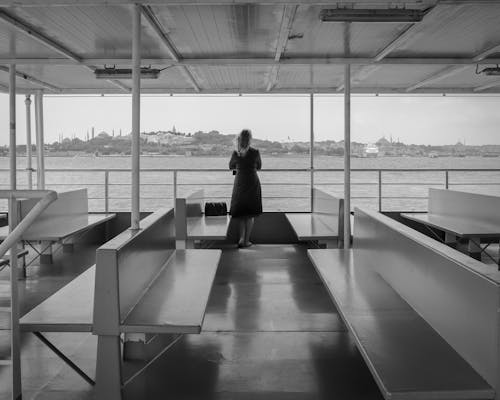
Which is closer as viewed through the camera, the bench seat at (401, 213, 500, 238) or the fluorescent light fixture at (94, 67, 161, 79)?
the bench seat at (401, 213, 500, 238)

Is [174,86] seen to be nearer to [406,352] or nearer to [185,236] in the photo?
[185,236]

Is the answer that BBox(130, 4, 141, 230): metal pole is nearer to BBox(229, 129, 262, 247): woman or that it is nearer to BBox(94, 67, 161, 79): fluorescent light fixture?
BBox(94, 67, 161, 79): fluorescent light fixture

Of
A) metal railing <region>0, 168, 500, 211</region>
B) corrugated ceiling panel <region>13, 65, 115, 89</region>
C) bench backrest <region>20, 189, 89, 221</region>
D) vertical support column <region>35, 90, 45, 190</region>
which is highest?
corrugated ceiling panel <region>13, 65, 115, 89</region>

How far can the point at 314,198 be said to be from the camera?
853 cm

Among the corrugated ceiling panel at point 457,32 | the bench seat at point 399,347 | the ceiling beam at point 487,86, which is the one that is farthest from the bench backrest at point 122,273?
the ceiling beam at point 487,86

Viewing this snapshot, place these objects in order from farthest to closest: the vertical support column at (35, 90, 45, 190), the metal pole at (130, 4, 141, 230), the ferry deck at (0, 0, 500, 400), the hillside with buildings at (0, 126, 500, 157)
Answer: the hillside with buildings at (0, 126, 500, 157) → the vertical support column at (35, 90, 45, 190) → the metal pole at (130, 4, 141, 230) → the ferry deck at (0, 0, 500, 400)

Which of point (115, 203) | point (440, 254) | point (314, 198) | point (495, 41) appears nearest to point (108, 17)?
point (440, 254)

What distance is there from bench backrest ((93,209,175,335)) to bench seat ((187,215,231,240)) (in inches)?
79.3

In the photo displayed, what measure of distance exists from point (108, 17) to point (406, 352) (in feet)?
12.0

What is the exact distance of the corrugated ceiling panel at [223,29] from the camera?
4453mm

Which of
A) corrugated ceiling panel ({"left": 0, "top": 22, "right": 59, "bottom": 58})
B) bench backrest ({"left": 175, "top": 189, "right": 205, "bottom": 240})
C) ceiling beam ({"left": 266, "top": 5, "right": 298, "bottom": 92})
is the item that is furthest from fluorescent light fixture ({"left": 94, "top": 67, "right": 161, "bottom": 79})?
ceiling beam ({"left": 266, "top": 5, "right": 298, "bottom": 92})

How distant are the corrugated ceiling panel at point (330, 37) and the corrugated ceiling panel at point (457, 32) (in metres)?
0.30

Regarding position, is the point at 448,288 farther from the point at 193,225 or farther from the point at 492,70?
the point at 193,225

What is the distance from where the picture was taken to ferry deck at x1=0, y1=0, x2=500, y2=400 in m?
2.79
